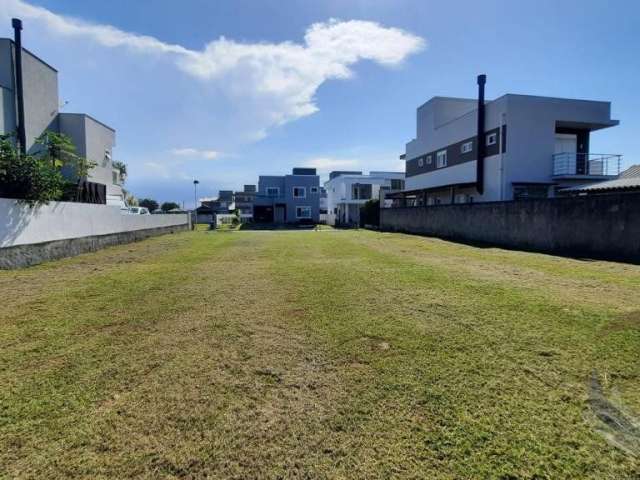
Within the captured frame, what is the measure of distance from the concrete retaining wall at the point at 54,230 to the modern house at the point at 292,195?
2941 centimetres

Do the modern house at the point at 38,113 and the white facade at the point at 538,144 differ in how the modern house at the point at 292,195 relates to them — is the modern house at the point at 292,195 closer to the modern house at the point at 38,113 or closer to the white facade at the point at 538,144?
the modern house at the point at 38,113

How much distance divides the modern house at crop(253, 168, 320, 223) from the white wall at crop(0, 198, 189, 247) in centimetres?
2952

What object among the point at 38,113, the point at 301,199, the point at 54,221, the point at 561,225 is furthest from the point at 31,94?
the point at 301,199

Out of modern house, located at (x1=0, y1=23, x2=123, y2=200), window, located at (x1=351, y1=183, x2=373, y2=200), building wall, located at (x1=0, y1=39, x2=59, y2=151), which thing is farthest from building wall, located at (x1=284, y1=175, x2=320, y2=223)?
building wall, located at (x1=0, y1=39, x2=59, y2=151)

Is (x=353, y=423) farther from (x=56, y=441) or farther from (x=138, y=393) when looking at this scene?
(x=56, y=441)

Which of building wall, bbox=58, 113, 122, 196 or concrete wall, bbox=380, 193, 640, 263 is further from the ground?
building wall, bbox=58, 113, 122, 196

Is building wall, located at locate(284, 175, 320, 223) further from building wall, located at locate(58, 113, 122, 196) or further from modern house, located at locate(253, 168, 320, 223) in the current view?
building wall, located at locate(58, 113, 122, 196)

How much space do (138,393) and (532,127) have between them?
23.3 meters

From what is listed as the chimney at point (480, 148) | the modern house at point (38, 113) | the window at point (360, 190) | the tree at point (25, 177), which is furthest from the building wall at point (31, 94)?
the window at point (360, 190)

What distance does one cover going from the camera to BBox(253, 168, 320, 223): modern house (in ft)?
146

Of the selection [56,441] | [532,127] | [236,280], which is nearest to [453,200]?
[532,127]

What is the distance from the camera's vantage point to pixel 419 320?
4.41 m

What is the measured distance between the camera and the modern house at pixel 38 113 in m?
15.1

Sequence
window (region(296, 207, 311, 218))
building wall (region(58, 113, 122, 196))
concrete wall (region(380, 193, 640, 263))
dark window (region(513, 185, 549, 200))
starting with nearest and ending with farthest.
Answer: concrete wall (region(380, 193, 640, 263)), building wall (region(58, 113, 122, 196)), dark window (region(513, 185, 549, 200)), window (region(296, 207, 311, 218))
